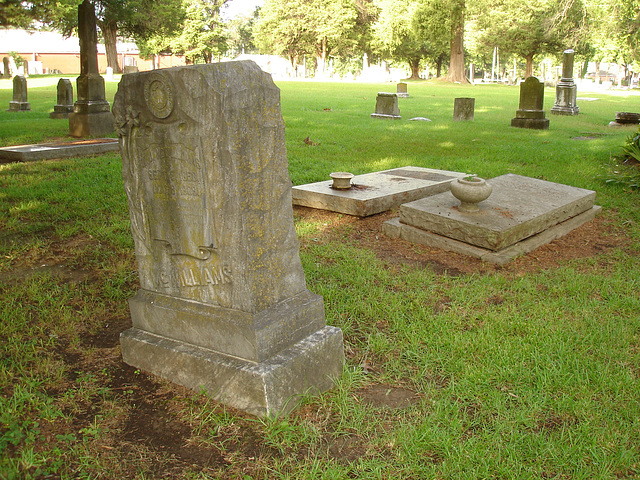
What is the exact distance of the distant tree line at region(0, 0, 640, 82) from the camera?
28.0 metres

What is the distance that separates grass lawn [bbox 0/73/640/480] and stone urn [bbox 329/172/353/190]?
1.97ft

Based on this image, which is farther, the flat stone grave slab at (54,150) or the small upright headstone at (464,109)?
the small upright headstone at (464,109)

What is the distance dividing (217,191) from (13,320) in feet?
7.19

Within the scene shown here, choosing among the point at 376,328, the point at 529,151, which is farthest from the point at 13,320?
the point at 529,151

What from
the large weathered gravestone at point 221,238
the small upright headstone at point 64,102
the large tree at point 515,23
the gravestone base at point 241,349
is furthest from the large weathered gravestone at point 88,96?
the large tree at point 515,23

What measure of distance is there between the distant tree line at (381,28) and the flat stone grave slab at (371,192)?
11402 millimetres

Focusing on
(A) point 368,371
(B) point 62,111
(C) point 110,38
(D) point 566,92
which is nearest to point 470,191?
(A) point 368,371

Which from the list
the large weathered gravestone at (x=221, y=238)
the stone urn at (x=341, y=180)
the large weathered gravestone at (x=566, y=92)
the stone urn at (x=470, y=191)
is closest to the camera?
the large weathered gravestone at (x=221, y=238)

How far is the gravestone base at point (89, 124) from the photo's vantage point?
11.8 meters

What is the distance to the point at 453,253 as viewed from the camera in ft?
18.1

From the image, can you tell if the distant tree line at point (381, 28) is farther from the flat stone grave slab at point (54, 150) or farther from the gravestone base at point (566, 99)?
the flat stone grave slab at point (54, 150)

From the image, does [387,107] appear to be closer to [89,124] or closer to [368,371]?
[89,124]

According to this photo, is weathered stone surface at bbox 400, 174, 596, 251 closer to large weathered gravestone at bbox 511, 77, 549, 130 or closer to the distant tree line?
large weathered gravestone at bbox 511, 77, 549, 130

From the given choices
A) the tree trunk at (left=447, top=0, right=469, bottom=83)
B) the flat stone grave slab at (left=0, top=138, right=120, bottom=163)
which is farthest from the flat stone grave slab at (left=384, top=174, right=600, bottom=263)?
the tree trunk at (left=447, top=0, right=469, bottom=83)
